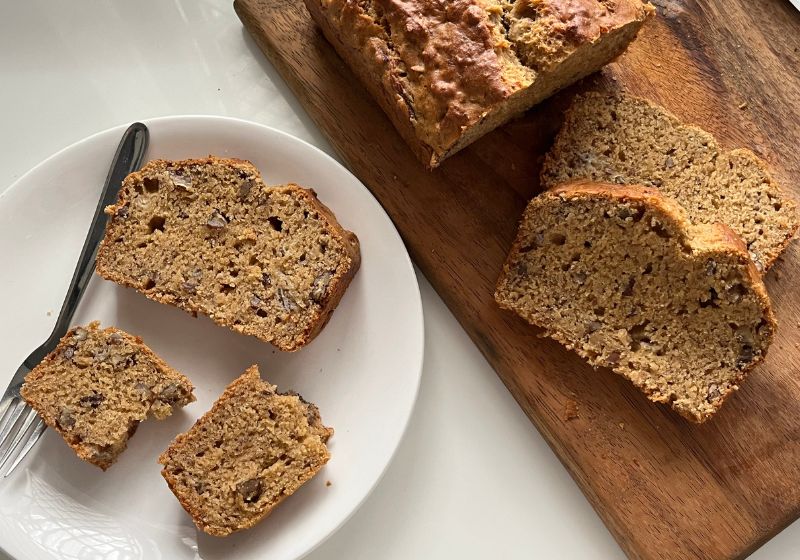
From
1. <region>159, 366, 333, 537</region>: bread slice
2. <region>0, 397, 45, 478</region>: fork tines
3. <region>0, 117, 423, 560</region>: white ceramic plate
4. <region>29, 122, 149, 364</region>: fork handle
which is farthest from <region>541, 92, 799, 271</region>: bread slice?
<region>0, 397, 45, 478</region>: fork tines

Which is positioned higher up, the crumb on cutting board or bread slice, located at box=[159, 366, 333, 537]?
bread slice, located at box=[159, 366, 333, 537]

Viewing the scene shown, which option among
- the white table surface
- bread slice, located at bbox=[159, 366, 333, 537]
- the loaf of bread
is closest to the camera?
the loaf of bread

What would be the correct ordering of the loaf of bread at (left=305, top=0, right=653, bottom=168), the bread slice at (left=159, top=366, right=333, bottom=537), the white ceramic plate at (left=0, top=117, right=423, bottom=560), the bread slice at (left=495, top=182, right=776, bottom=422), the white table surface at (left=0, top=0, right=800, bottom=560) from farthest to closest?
the white table surface at (left=0, top=0, right=800, bottom=560) < the white ceramic plate at (left=0, top=117, right=423, bottom=560) < the bread slice at (left=159, top=366, right=333, bottom=537) < the bread slice at (left=495, top=182, right=776, bottom=422) < the loaf of bread at (left=305, top=0, right=653, bottom=168)

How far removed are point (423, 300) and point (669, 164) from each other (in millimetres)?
1115

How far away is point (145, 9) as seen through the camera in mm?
3264

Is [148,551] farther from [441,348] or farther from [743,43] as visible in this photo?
[743,43]

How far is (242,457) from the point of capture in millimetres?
2867

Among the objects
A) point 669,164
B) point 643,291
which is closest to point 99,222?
point 643,291

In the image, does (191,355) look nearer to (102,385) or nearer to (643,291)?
(102,385)

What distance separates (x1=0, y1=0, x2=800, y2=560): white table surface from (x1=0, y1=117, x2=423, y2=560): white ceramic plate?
219 millimetres

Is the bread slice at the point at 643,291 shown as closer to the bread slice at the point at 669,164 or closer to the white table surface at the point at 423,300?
the bread slice at the point at 669,164

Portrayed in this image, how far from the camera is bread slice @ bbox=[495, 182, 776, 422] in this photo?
107 inches

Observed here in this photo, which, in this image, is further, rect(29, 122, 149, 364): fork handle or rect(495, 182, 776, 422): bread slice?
rect(29, 122, 149, 364): fork handle

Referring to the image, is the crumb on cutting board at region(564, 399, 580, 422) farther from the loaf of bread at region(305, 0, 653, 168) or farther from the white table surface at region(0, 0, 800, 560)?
the loaf of bread at region(305, 0, 653, 168)
